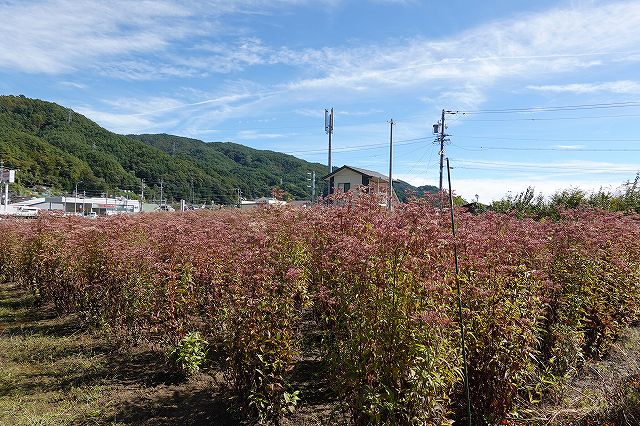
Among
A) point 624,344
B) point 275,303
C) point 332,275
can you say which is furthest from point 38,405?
point 624,344

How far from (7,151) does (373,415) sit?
285 feet

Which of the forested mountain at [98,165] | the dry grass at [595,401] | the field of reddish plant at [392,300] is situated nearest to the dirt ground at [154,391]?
the dry grass at [595,401]

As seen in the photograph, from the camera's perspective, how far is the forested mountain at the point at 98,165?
77000 mm

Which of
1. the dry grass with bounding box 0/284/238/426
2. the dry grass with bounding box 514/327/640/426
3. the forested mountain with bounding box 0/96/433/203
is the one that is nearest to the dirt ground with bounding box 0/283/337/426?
the dry grass with bounding box 0/284/238/426

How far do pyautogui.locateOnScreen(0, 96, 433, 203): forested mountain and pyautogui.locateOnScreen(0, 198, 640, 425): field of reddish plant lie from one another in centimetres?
6307

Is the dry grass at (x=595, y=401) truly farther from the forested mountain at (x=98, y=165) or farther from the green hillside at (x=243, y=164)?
the green hillside at (x=243, y=164)

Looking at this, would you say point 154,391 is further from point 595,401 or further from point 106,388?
point 595,401

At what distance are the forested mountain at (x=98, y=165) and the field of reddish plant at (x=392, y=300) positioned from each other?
207ft

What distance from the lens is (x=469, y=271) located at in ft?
12.0

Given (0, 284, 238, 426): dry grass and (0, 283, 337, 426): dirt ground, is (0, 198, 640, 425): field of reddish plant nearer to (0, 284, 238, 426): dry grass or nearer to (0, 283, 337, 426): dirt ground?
(0, 283, 337, 426): dirt ground

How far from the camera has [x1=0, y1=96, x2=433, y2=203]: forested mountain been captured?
77.0 metres

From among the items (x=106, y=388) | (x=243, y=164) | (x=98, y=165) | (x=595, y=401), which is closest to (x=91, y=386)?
(x=106, y=388)

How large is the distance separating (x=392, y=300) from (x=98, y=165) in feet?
312

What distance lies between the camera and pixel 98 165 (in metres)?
85.9
